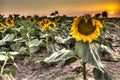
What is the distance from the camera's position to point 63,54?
2.74 metres

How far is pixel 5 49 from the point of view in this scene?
16.2ft

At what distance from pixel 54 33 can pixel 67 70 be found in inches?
50.1

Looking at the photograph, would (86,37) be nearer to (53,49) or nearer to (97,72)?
(97,72)

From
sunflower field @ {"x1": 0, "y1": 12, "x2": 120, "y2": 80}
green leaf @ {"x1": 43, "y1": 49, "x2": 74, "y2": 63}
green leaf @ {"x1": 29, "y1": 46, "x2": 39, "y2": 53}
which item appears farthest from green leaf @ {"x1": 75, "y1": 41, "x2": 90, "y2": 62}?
green leaf @ {"x1": 29, "y1": 46, "x2": 39, "y2": 53}

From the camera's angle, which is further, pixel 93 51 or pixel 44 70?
pixel 44 70

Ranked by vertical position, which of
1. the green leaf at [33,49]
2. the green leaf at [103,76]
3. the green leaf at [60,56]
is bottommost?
the green leaf at [33,49]

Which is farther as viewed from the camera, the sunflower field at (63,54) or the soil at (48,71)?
the soil at (48,71)

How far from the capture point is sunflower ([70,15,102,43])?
2.72 metres

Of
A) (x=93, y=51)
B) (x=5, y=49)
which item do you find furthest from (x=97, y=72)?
(x=5, y=49)

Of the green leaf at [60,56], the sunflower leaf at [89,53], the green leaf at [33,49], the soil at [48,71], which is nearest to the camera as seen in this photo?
the sunflower leaf at [89,53]

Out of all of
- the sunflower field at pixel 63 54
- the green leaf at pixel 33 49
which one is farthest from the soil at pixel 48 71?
the green leaf at pixel 33 49

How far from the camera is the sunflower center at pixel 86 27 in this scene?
2750 millimetres

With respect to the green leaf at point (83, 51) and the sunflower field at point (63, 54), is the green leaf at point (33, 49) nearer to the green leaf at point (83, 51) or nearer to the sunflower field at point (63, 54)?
the sunflower field at point (63, 54)

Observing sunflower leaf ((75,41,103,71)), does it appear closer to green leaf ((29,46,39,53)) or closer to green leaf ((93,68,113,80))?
green leaf ((93,68,113,80))
